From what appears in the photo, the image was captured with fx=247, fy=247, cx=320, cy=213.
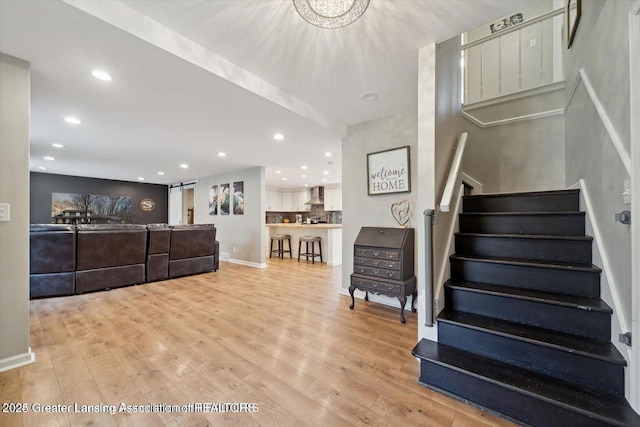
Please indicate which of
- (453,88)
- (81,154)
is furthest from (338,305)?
(81,154)

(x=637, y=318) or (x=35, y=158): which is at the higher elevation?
(x=35, y=158)

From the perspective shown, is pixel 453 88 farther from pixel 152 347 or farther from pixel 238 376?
pixel 152 347

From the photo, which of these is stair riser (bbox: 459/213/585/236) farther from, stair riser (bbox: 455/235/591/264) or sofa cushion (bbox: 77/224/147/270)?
sofa cushion (bbox: 77/224/147/270)

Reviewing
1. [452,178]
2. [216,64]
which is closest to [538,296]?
[452,178]

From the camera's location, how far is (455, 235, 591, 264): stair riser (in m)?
1.72

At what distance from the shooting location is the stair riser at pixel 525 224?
1.89 metres

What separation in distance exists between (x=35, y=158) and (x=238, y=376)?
656 centimetres

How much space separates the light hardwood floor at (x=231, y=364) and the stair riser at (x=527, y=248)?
985 mm

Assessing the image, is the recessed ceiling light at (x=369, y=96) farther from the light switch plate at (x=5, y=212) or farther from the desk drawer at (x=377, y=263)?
the light switch plate at (x=5, y=212)

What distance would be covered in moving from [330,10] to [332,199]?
25.4 feet

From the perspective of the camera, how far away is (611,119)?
140cm

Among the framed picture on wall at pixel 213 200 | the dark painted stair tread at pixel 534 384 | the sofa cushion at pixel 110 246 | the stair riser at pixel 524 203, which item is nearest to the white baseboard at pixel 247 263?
the framed picture on wall at pixel 213 200

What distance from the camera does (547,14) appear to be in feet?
10.4

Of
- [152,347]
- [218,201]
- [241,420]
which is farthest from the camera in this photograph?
[218,201]
